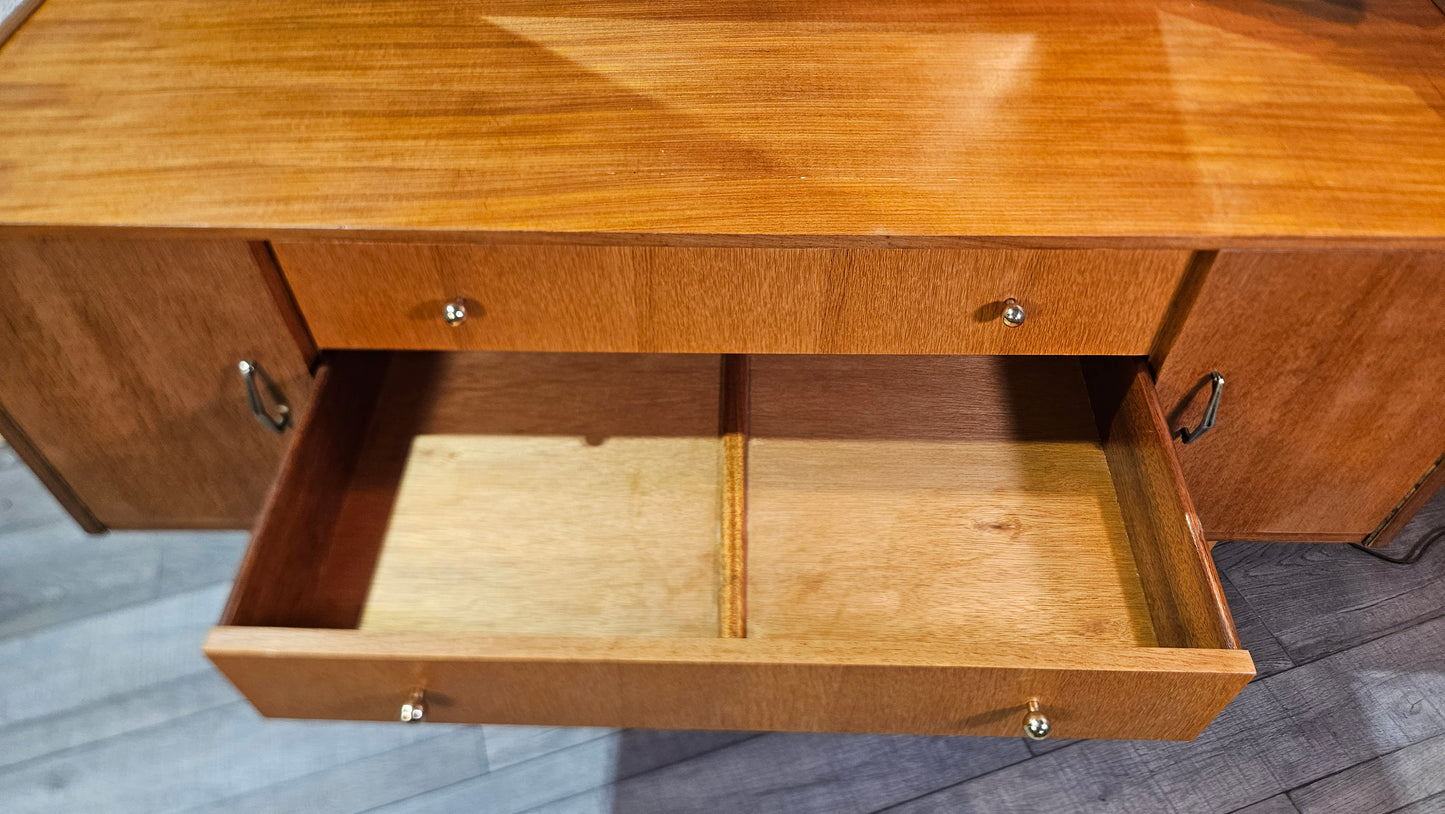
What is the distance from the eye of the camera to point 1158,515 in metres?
0.78

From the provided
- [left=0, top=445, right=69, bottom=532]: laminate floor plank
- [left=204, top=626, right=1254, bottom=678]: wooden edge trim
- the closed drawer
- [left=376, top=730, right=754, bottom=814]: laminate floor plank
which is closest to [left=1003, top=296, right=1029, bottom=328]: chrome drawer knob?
the closed drawer

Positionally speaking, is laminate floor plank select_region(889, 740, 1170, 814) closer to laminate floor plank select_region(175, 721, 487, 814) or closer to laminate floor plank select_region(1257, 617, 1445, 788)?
laminate floor plank select_region(1257, 617, 1445, 788)

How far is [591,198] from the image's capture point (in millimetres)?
688

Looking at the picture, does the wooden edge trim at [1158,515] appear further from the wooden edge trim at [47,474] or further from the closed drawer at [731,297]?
the wooden edge trim at [47,474]

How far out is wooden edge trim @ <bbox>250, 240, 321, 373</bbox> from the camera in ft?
2.34

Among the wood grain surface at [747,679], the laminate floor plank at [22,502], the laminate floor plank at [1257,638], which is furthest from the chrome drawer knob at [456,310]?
the laminate floor plank at [1257,638]

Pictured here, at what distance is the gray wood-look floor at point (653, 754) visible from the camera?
920 millimetres

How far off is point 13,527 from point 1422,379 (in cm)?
137

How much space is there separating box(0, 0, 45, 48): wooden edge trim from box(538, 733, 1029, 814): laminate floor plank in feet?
2.57

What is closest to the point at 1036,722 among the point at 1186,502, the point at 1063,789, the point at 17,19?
the point at 1186,502

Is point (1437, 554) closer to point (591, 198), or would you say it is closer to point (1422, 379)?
point (1422, 379)

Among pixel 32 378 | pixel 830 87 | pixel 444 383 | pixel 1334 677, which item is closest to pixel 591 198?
pixel 830 87

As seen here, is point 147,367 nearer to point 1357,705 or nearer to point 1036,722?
point 1036,722

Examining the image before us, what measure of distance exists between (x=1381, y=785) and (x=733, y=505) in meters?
0.67
